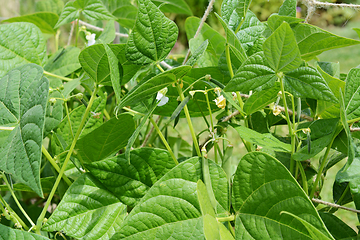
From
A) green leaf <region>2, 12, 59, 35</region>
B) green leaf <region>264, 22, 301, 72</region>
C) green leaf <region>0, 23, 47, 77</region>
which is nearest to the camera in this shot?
green leaf <region>264, 22, 301, 72</region>

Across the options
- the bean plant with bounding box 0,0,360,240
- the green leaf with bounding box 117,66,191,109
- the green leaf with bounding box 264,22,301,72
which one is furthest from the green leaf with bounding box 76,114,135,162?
the green leaf with bounding box 264,22,301,72

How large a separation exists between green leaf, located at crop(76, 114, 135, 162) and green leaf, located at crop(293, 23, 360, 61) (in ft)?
0.86

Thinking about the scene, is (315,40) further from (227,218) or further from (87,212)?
(87,212)

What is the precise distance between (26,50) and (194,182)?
0.42 m

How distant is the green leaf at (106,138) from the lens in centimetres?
42

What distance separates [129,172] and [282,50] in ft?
0.77

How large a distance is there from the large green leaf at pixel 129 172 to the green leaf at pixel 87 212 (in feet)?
0.04

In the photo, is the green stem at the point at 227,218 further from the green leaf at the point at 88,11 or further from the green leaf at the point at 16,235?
the green leaf at the point at 88,11

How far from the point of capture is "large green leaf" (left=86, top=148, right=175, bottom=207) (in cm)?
38

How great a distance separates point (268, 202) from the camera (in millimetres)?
316

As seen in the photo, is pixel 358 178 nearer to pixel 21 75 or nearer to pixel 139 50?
pixel 139 50

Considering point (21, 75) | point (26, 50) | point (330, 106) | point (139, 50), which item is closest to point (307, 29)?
point (330, 106)

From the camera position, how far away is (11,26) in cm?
54

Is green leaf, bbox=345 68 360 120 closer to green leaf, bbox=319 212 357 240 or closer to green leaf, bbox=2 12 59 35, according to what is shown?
green leaf, bbox=319 212 357 240
